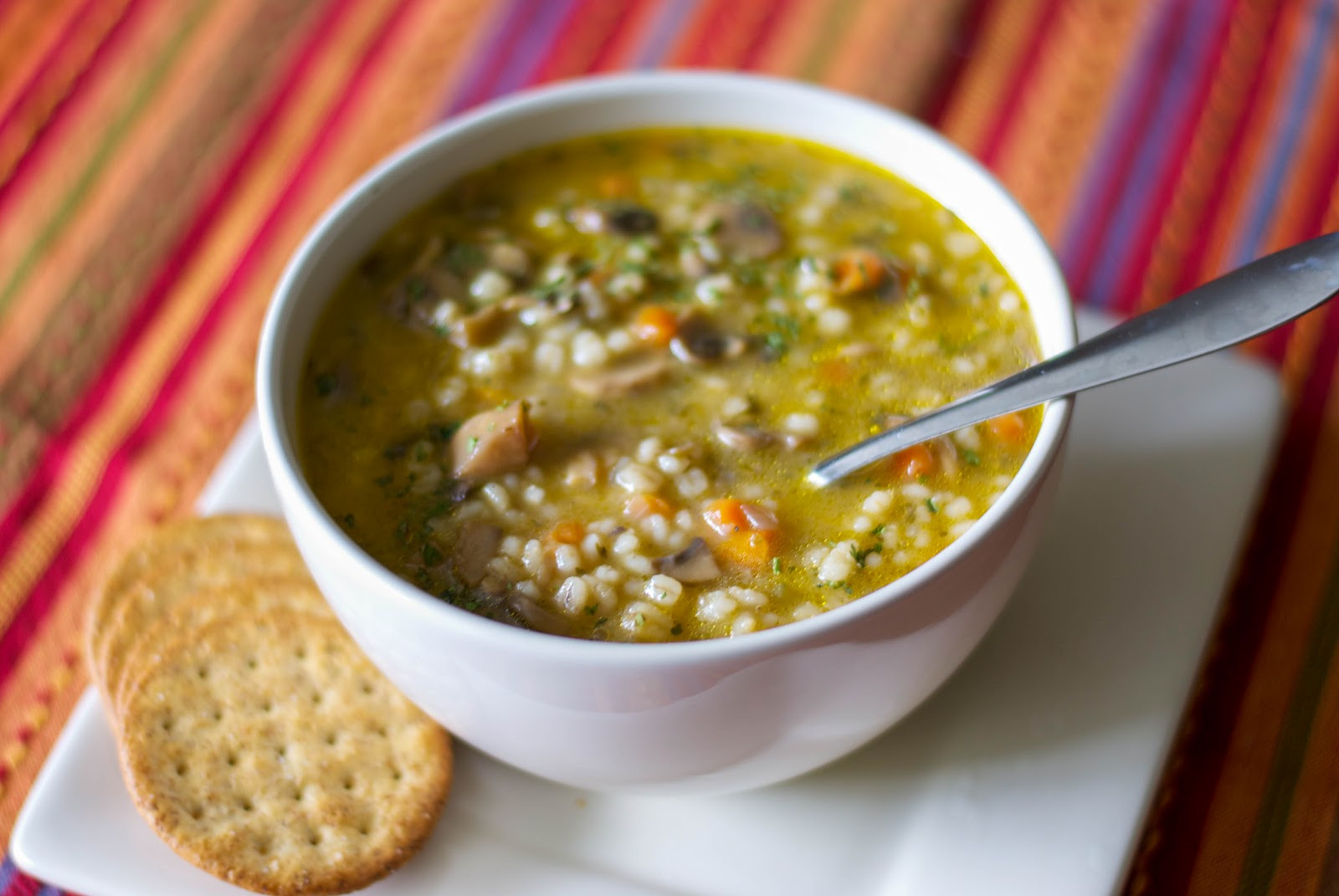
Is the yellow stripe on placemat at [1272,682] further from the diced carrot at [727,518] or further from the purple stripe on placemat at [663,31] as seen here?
the purple stripe on placemat at [663,31]

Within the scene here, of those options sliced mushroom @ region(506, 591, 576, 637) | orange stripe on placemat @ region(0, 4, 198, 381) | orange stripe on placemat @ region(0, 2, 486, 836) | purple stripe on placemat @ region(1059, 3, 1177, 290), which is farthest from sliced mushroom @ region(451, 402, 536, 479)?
purple stripe on placemat @ region(1059, 3, 1177, 290)

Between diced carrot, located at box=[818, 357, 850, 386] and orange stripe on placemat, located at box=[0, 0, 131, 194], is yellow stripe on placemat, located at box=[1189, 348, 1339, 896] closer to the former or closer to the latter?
diced carrot, located at box=[818, 357, 850, 386]

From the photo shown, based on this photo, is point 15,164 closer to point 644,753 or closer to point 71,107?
point 71,107

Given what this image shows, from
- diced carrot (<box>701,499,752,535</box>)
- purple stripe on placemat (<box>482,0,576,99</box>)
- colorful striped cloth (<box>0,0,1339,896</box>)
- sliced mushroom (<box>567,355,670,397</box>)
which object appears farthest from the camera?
purple stripe on placemat (<box>482,0,576,99</box>)

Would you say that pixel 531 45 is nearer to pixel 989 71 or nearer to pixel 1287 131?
pixel 989 71

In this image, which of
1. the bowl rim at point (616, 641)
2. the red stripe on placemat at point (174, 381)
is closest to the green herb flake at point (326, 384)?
the bowl rim at point (616, 641)

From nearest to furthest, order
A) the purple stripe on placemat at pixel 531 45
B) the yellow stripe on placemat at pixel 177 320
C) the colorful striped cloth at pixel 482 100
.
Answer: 1. the colorful striped cloth at pixel 482 100
2. the yellow stripe on placemat at pixel 177 320
3. the purple stripe on placemat at pixel 531 45
